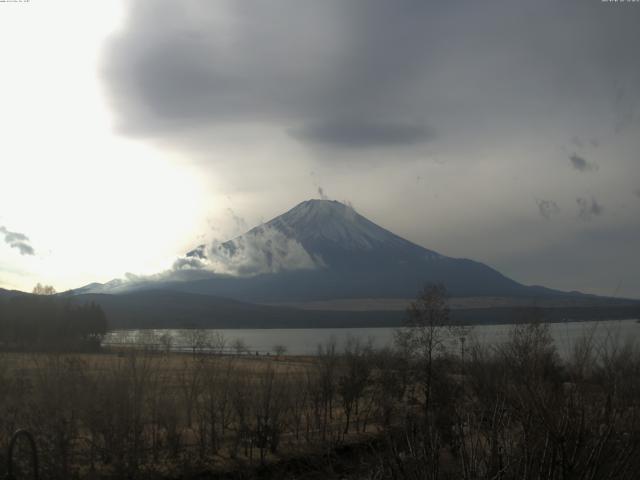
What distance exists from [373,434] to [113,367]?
13.5 metres

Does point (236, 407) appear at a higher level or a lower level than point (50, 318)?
lower

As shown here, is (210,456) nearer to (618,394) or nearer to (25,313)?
(618,394)

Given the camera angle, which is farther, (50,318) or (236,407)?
(50,318)

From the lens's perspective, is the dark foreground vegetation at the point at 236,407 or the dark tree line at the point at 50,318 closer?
the dark foreground vegetation at the point at 236,407

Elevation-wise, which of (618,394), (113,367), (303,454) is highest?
(618,394)

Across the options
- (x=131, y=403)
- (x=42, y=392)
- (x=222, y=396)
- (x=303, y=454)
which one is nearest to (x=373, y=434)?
(x=303, y=454)

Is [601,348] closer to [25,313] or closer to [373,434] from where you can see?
[373,434]

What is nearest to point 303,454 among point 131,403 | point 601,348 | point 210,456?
point 210,456

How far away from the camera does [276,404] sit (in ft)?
91.9

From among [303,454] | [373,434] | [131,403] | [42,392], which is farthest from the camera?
[373,434]

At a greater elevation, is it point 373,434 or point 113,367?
point 113,367

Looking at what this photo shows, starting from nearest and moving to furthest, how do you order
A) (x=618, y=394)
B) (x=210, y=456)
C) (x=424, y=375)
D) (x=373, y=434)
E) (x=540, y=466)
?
(x=540, y=466), (x=618, y=394), (x=210, y=456), (x=373, y=434), (x=424, y=375)

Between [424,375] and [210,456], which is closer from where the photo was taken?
[210,456]

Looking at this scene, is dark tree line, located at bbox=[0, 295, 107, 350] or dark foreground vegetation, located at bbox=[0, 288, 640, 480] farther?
dark tree line, located at bbox=[0, 295, 107, 350]
